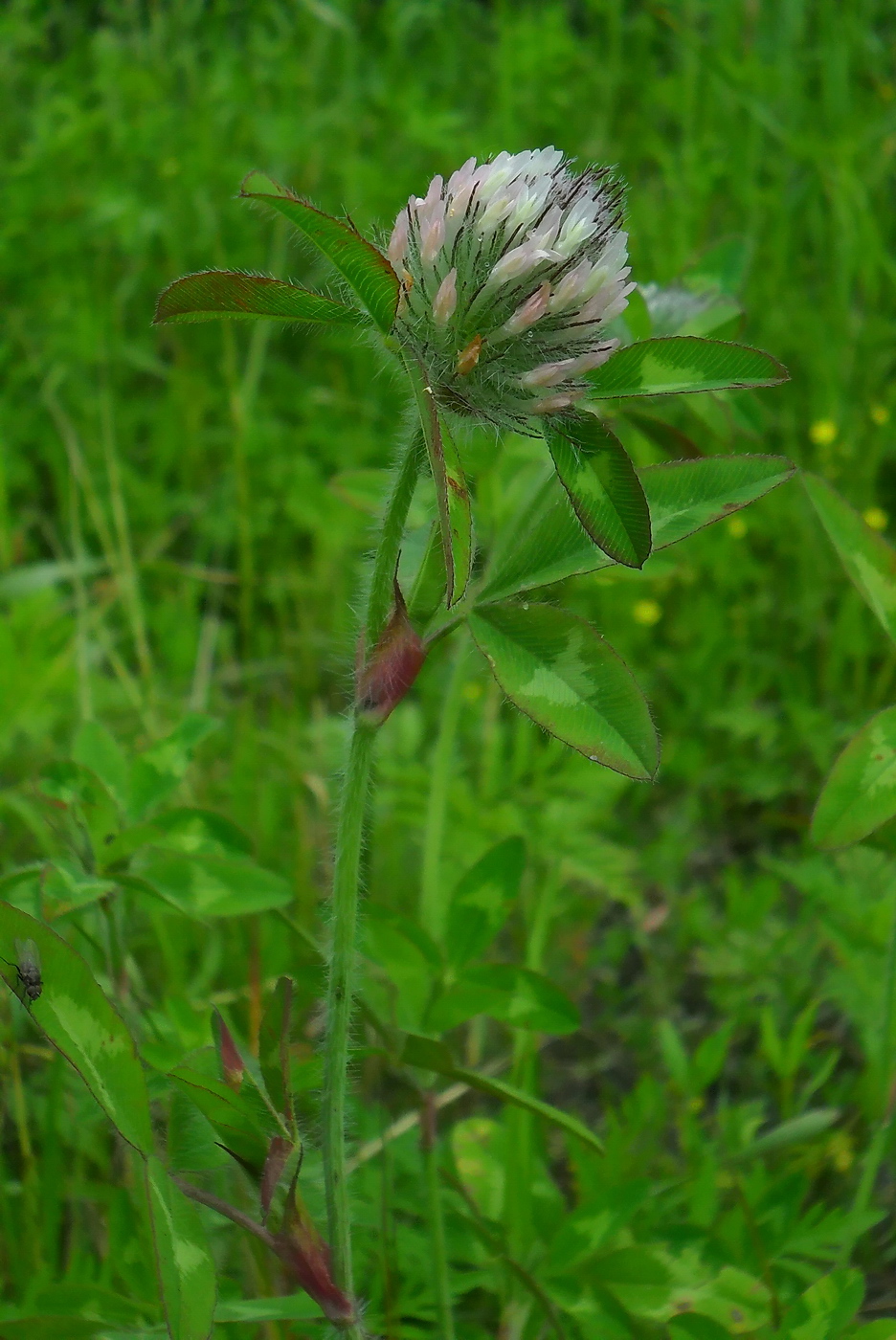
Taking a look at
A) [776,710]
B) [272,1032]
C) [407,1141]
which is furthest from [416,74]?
[272,1032]

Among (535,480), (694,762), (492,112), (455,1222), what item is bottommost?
(455,1222)

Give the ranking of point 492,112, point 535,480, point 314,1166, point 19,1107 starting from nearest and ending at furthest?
point 314,1166
point 19,1107
point 535,480
point 492,112

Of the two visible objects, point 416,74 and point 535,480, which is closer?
point 535,480

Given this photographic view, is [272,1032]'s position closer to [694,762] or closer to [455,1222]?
[455,1222]

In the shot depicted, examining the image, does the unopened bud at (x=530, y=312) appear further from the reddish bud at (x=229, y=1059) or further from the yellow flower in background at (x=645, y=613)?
the yellow flower in background at (x=645, y=613)

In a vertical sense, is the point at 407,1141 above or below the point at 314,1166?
below
